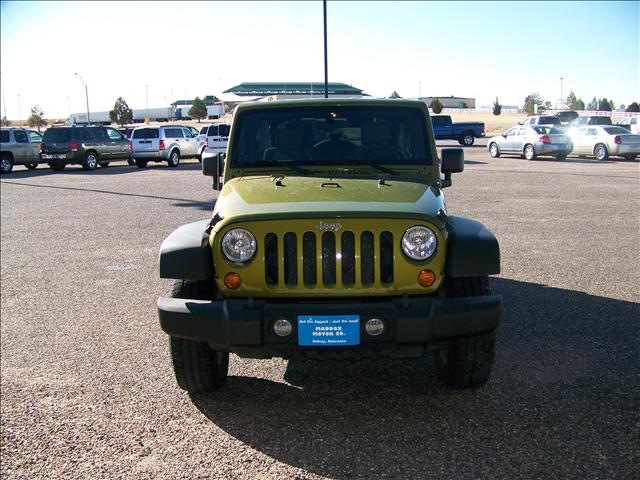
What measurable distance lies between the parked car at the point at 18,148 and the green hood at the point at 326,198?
24224 mm

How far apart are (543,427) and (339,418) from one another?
46.2 inches

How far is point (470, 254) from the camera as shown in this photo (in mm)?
3748

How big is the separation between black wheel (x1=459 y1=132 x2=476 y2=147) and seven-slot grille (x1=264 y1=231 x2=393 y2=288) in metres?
39.6

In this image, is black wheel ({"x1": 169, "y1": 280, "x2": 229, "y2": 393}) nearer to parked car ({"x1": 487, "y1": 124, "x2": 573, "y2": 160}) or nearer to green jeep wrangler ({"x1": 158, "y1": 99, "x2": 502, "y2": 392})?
green jeep wrangler ({"x1": 158, "y1": 99, "x2": 502, "y2": 392})

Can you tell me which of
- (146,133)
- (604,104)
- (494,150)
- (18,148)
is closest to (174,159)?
(146,133)

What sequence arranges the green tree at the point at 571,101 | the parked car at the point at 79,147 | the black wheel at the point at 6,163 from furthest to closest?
the green tree at the point at 571,101
the parked car at the point at 79,147
the black wheel at the point at 6,163

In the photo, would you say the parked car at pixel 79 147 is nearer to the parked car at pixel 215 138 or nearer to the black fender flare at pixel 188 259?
the parked car at pixel 215 138

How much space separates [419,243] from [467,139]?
131 feet

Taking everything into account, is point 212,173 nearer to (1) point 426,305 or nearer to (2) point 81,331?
(2) point 81,331

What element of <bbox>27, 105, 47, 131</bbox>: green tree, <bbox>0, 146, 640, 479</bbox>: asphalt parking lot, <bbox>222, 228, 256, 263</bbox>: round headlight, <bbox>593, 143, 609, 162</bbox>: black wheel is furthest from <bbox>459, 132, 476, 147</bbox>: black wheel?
<bbox>27, 105, 47, 131</bbox>: green tree

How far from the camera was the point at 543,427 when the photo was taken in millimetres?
3738

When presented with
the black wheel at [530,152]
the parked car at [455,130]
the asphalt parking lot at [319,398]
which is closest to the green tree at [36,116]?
the parked car at [455,130]

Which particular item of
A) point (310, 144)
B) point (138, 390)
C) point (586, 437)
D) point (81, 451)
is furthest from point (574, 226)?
point (81, 451)

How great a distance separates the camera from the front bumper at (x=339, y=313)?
3.58 m
